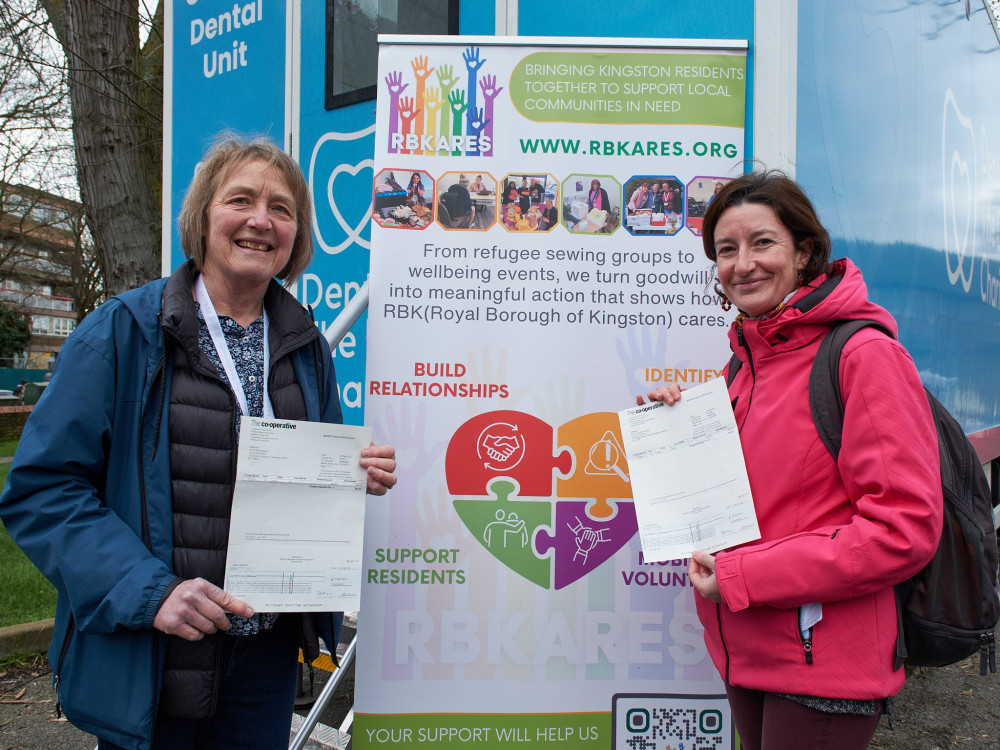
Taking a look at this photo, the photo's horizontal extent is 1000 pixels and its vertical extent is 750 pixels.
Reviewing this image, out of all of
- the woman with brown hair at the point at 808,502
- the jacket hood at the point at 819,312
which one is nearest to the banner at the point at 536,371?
the woman with brown hair at the point at 808,502

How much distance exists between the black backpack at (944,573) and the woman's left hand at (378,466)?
90 cm

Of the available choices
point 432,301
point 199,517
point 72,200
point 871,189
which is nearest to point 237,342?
point 199,517

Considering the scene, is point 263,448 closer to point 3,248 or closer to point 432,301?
point 432,301

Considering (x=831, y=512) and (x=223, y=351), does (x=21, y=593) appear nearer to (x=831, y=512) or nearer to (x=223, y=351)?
(x=223, y=351)

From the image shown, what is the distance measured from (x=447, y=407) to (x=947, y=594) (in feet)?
4.08

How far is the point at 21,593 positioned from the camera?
4438 mm

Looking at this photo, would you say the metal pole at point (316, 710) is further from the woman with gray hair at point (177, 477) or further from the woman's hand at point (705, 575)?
the woman's hand at point (705, 575)

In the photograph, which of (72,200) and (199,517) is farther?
(72,200)

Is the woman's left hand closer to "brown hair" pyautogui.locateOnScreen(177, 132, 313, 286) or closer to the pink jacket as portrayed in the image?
"brown hair" pyautogui.locateOnScreen(177, 132, 313, 286)

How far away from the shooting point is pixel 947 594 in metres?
1.29

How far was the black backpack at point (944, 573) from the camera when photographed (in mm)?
1288

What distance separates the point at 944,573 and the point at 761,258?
664 millimetres

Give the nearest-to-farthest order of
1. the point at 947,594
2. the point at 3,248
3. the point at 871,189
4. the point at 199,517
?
the point at 947,594 < the point at 199,517 < the point at 871,189 < the point at 3,248

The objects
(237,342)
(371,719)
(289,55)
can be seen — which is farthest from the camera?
(289,55)
